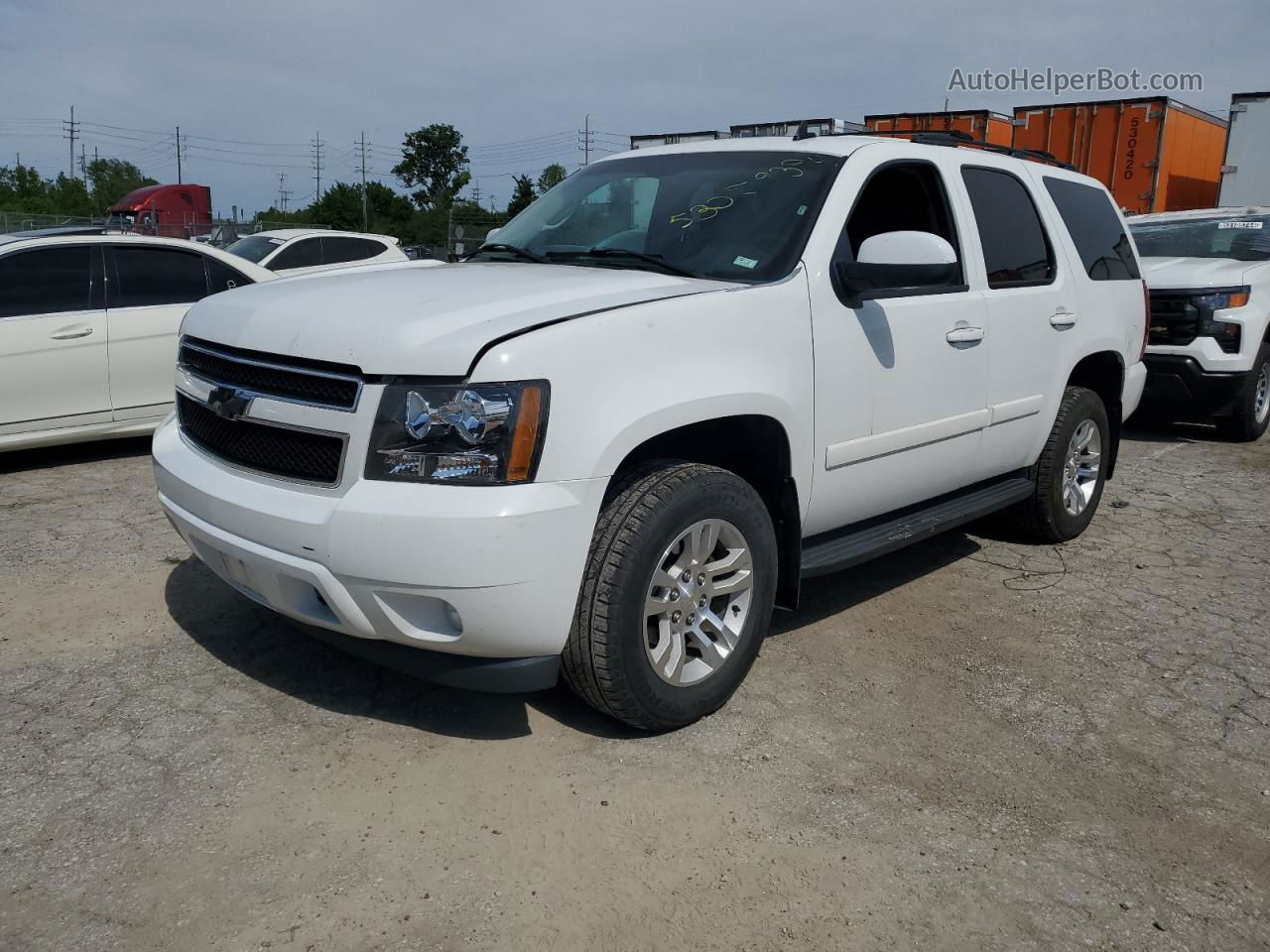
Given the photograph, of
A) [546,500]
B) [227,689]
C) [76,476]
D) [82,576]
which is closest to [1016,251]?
[546,500]

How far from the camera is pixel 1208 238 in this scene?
9.30 metres

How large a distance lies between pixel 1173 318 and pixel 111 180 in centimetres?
7210

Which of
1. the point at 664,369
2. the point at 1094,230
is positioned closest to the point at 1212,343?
the point at 1094,230

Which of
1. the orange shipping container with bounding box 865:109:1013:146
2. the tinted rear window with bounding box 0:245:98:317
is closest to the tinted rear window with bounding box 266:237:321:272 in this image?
the tinted rear window with bounding box 0:245:98:317

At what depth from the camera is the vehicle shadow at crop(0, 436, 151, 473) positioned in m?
6.72

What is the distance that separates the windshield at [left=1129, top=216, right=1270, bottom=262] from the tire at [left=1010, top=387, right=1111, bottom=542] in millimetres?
4661

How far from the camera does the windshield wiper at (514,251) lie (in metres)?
4.06

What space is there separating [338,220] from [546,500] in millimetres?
56181

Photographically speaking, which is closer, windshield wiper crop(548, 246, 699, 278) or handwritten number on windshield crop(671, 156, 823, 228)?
windshield wiper crop(548, 246, 699, 278)

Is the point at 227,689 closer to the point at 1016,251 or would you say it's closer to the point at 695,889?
the point at 695,889

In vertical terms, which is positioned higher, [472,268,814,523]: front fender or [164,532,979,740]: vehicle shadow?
[472,268,814,523]: front fender

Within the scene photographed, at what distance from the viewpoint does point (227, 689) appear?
11.6 ft

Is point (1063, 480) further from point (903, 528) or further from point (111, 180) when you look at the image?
Answer: point (111, 180)

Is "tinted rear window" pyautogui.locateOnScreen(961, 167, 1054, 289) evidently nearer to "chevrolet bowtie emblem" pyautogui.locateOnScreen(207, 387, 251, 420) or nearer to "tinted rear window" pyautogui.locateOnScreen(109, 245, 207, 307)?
"chevrolet bowtie emblem" pyautogui.locateOnScreen(207, 387, 251, 420)
